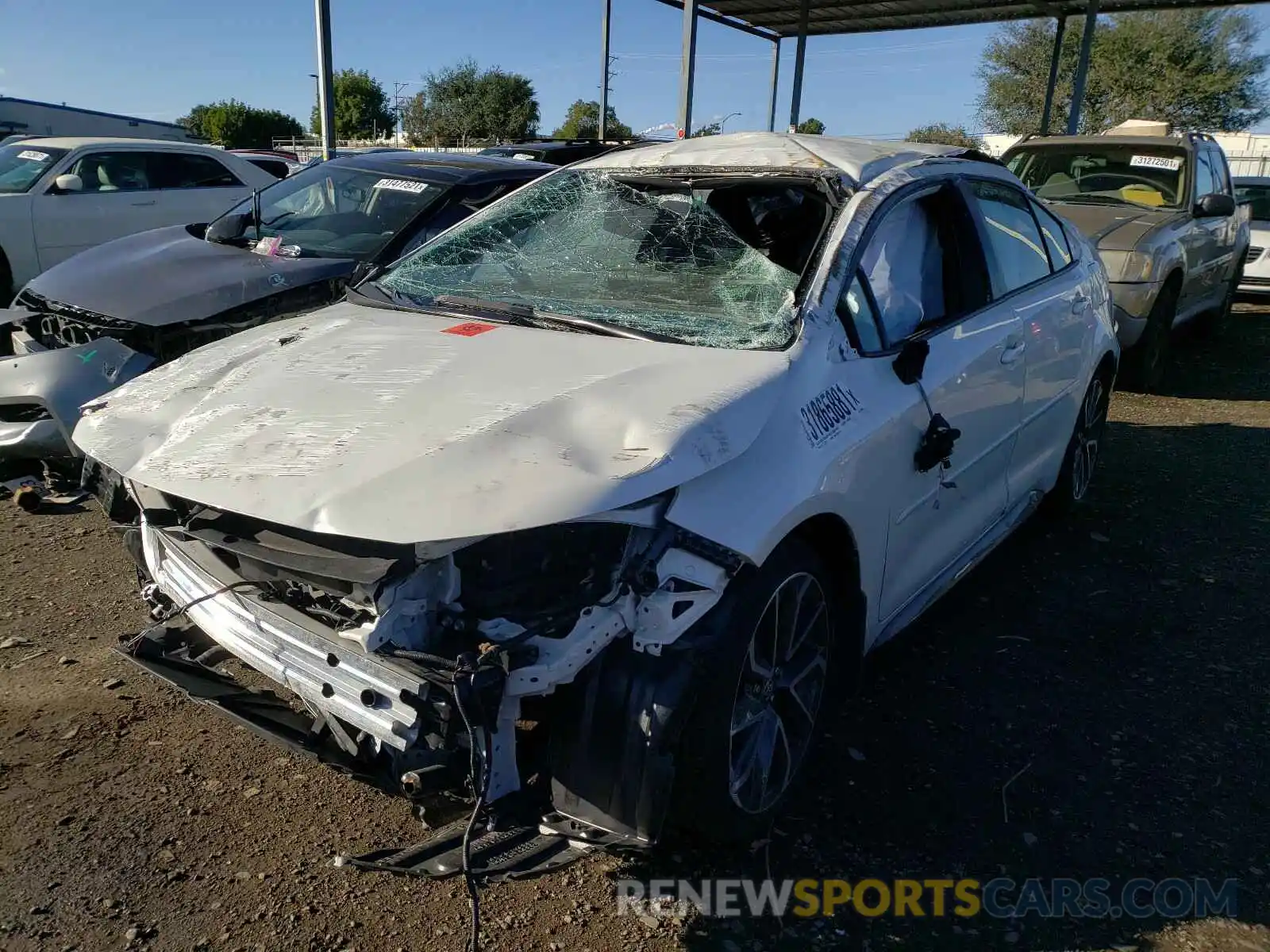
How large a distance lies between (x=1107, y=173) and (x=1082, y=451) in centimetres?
491

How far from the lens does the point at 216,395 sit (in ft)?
9.18

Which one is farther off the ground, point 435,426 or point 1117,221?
point 1117,221

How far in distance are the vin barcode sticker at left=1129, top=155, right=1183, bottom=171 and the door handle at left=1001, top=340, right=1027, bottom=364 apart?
602 cm

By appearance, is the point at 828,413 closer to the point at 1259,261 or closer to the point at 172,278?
the point at 172,278

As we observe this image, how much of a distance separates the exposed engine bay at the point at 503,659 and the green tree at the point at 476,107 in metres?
51.0

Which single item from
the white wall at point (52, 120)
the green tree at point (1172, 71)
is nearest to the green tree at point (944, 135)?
the green tree at point (1172, 71)

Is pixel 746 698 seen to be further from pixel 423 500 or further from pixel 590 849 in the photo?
pixel 423 500

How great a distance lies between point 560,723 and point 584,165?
8.27 ft

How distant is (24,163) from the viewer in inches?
368

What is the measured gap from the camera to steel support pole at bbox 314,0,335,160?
1110 cm

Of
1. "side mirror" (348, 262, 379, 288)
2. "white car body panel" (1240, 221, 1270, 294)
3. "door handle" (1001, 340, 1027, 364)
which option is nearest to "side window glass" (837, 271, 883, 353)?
"door handle" (1001, 340, 1027, 364)

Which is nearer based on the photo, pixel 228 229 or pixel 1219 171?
pixel 228 229

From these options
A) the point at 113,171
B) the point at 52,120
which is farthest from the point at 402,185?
the point at 52,120

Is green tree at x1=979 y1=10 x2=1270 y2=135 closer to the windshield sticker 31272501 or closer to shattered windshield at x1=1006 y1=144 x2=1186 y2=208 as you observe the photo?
shattered windshield at x1=1006 y1=144 x2=1186 y2=208
